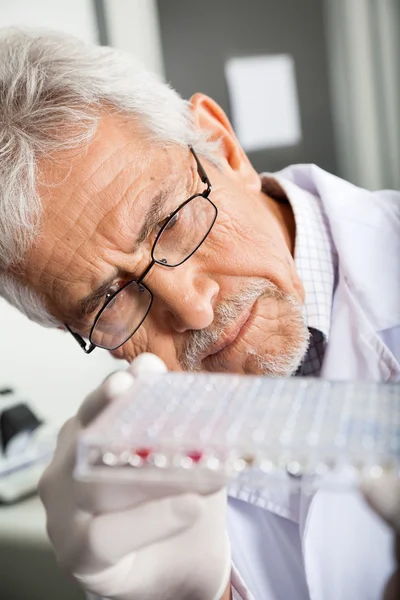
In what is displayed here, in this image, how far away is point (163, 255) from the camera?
746mm

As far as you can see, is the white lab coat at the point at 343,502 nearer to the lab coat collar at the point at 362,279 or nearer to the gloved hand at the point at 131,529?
the lab coat collar at the point at 362,279

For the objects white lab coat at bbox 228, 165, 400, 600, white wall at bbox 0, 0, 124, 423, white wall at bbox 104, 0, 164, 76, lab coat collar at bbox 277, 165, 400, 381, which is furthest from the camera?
white wall at bbox 104, 0, 164, 76

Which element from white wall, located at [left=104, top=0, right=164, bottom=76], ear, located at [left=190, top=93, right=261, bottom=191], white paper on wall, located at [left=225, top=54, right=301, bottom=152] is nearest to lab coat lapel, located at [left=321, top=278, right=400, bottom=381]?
ear, located at [left=190, top=93, right=261, bottom=191]

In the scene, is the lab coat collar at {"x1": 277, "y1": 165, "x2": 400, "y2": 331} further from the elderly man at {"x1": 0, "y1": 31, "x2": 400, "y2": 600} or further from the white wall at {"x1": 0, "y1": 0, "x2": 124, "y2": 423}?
the white wall at {"x1": 0, "y1": 0, "x2": 124, "y2": 423}

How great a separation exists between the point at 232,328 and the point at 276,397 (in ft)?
1.08

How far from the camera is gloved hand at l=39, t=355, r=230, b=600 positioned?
0.48 metres

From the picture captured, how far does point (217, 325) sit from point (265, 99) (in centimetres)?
117

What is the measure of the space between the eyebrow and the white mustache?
11cm

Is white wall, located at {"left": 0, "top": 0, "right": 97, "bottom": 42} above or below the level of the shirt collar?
above

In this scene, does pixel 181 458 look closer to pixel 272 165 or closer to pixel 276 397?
pixel 276 397

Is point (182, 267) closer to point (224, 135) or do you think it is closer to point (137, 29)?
point (224, 135)

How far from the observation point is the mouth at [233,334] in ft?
2.46

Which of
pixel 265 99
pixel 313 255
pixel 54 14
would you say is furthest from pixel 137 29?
pixel 313 255

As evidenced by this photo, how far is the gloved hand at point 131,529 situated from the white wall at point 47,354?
1.00 m
